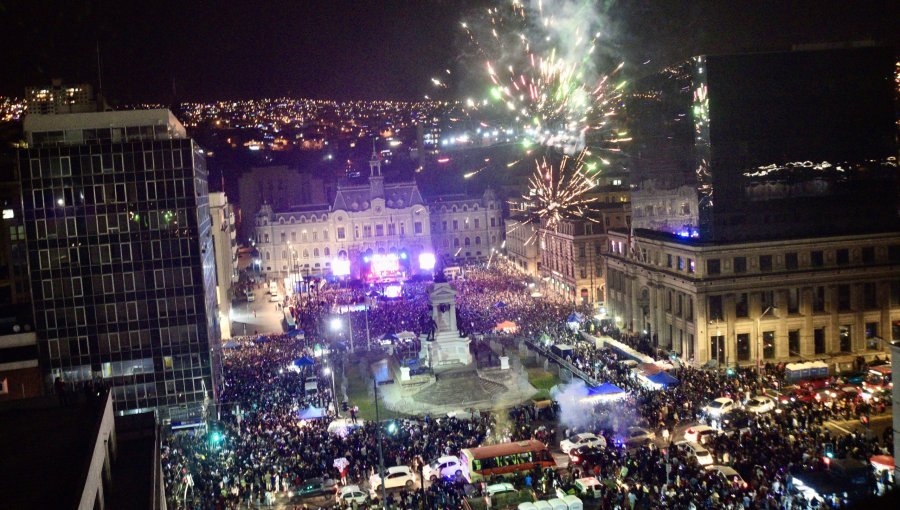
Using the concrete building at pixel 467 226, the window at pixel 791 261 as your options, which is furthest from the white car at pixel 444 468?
the concrete building at pixel 467 226

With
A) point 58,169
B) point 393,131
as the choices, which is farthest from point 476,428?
point 393,131

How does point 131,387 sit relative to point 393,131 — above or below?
below

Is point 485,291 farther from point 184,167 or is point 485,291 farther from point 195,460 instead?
point 195,460

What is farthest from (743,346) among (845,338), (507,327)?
(507,327)

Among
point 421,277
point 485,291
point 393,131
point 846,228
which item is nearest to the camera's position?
point 846,228

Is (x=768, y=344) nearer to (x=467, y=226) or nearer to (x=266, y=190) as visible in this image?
(x=467, y=226)

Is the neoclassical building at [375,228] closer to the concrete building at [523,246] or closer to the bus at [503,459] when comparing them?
the concrete building at [523,246]

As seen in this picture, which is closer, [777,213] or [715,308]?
[715,308]
